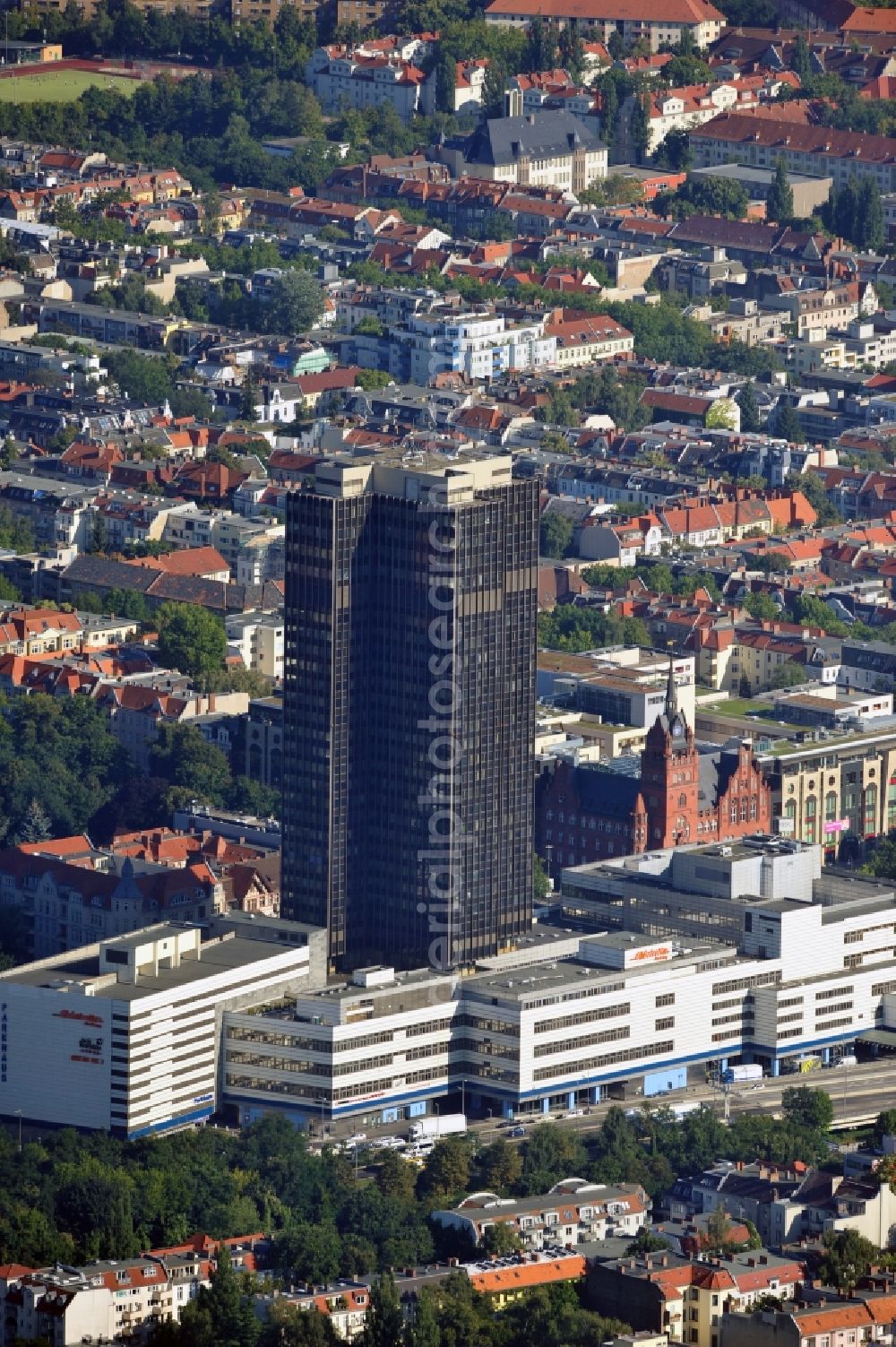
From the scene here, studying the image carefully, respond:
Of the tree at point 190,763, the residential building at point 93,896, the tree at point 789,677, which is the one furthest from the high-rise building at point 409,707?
the tree at point 789,677

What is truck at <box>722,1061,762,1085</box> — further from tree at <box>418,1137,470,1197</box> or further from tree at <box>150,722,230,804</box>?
tree at <box>150,722,230,804</box>

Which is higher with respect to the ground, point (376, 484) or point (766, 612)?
point (376, 484)

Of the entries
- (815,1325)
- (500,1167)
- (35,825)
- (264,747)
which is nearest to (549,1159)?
(500,1167)

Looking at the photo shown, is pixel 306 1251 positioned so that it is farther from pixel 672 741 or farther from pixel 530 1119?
pixel 672 741

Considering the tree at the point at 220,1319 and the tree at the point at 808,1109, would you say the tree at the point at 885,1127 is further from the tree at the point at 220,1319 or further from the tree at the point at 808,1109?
the tree at the point at 220,1319

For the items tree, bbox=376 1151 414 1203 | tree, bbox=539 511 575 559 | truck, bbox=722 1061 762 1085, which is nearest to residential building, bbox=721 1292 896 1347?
tree, bbox=376 1151 414 1203

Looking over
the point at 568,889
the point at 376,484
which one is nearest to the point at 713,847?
the point at 568,889
